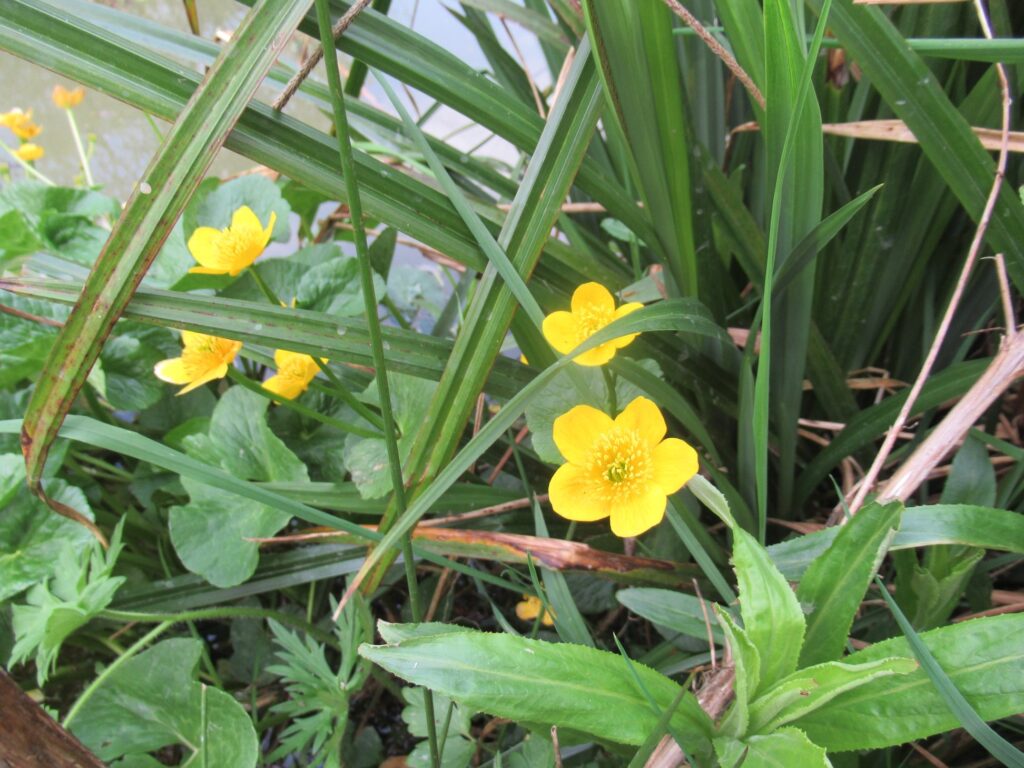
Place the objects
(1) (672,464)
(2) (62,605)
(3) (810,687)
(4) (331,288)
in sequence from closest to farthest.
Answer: (3) (810,687)
(1) (672,464)
(2) (62,605)
(4) (331,288)

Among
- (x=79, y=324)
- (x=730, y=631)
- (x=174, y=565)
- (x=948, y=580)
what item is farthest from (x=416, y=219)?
(x=174, y=565)

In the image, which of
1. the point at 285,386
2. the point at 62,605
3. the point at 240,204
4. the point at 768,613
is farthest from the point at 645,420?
the point at 240,204

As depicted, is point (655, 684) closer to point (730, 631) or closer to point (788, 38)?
point (730, 631)

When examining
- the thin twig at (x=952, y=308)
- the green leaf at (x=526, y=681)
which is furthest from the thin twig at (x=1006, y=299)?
the green leaf at (x=526, y=681)

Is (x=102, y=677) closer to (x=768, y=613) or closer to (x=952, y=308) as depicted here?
(x=768, y=613)

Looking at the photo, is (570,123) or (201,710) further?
(201,710)

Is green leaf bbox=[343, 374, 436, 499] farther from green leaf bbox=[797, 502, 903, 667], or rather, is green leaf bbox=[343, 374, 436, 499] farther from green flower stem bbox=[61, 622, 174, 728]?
green leaf bbox=[797, 502, 903, 667]

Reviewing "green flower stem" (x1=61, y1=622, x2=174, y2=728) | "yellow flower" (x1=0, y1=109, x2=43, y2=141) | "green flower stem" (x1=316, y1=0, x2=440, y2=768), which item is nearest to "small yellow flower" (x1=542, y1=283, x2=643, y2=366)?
"green flower stem" (x1=316, y1=0, x2=440, y2=768)
